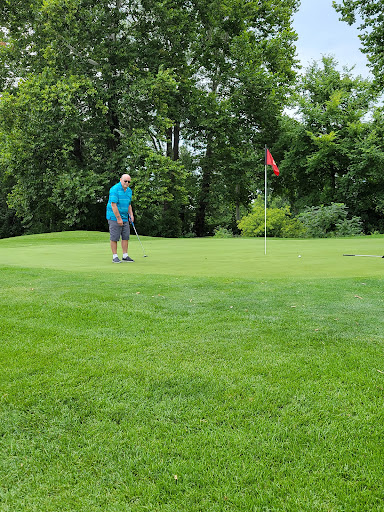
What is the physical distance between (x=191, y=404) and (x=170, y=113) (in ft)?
92.7

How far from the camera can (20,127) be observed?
23875mm

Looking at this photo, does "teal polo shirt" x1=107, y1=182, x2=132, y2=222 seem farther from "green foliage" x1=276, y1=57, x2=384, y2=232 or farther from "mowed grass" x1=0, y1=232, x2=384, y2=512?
"green foliage" x1=276, y1=57, x2=384, y2=232

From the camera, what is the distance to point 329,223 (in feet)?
83.8

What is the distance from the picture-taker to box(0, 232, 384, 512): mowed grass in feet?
5.88

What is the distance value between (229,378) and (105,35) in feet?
91.0

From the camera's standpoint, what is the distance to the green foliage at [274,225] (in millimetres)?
27625

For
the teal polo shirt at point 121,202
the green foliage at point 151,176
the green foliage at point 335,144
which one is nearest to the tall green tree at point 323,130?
the green foliage at point 335,144

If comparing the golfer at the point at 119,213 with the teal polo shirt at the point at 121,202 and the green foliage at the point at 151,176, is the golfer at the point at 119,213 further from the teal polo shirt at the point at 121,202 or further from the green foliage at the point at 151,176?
the green foliage at the point at 151,176

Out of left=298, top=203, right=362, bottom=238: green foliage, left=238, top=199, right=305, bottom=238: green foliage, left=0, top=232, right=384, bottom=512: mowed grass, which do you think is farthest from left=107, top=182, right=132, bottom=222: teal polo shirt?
left=238, top=199, right=305, bottom=238: green foliage

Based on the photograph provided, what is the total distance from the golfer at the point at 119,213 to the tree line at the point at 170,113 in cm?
1445

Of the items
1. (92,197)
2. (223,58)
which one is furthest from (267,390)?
(223,58)

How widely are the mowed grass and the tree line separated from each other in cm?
2011

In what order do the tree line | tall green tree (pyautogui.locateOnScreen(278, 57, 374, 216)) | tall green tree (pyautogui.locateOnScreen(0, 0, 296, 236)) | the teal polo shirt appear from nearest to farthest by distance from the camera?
the teal polo shirt
tall green tree (pyautogui.locateOnScreen(0, 0, 296, 236))
the tree line
tall green tree (pyautogui.locateOnScreen(278, 57, 374, 216))


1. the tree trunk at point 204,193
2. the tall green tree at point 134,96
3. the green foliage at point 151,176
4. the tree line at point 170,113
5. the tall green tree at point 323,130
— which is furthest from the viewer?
the tree trunk at point 204,193
